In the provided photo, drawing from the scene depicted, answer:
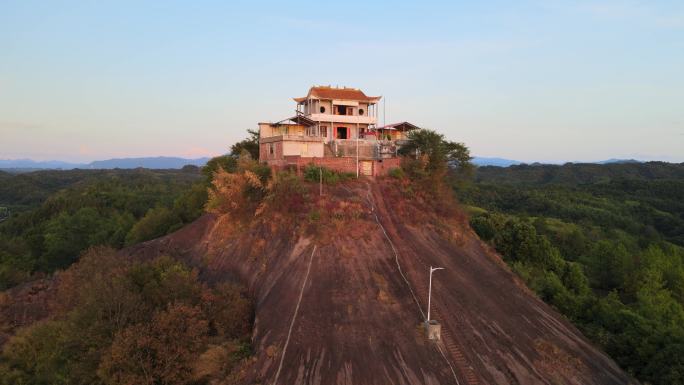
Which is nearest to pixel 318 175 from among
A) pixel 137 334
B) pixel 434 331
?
pixel 434 331

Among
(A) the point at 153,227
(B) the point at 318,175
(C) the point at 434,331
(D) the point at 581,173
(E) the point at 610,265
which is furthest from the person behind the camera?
(D) the point at 581,173

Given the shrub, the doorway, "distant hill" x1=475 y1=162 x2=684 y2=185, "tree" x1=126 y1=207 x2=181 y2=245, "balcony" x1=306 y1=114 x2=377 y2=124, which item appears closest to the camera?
the shrub

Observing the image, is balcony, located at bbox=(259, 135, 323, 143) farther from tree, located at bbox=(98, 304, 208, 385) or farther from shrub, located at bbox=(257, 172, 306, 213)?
tree, located at bbox=(98, 304, 208, 385)

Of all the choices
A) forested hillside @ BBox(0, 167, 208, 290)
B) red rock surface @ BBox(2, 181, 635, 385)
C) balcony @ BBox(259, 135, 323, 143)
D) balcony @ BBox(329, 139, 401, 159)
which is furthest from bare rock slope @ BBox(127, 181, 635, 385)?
forested hillside @ BBox(0, 167, 208, 290)

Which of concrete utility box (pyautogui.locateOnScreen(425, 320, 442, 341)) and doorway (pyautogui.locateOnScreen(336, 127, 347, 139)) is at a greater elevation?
doorway (pyautogui.locateOnScreen(336, 127, 347, 139))

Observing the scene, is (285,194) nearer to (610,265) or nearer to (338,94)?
(338,94)

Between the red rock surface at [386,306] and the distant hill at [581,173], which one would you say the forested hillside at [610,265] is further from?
the distant hill at [581,173]

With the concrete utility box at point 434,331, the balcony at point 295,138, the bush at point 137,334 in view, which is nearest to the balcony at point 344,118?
the balcony at point 295,138
